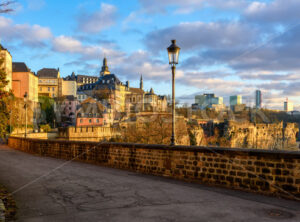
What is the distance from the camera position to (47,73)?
13850cm

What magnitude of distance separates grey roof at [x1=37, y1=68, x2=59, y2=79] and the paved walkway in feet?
453

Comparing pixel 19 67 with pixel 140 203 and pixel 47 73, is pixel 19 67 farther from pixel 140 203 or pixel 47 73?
pixel 140 203

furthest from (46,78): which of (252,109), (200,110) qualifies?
(252,109)

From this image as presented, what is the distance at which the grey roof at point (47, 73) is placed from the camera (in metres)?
137

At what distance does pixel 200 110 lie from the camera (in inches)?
5246

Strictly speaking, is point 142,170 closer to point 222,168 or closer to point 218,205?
point 222,168

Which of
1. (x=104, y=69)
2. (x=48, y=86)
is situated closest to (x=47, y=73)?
(x=48, y=86)

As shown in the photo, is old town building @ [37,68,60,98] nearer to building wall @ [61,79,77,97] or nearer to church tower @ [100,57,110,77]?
building wall @ [61,79,77,97]

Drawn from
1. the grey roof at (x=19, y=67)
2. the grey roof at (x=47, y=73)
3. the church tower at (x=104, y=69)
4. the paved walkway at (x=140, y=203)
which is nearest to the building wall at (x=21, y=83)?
the grey roof at (x=19, y=67)

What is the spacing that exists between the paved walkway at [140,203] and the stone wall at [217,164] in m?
0.46

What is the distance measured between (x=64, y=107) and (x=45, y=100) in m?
8.12

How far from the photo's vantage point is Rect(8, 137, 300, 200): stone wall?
7020 millimetres

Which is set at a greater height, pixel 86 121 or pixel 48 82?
pixel 48 82

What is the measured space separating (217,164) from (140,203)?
3.28 metres
